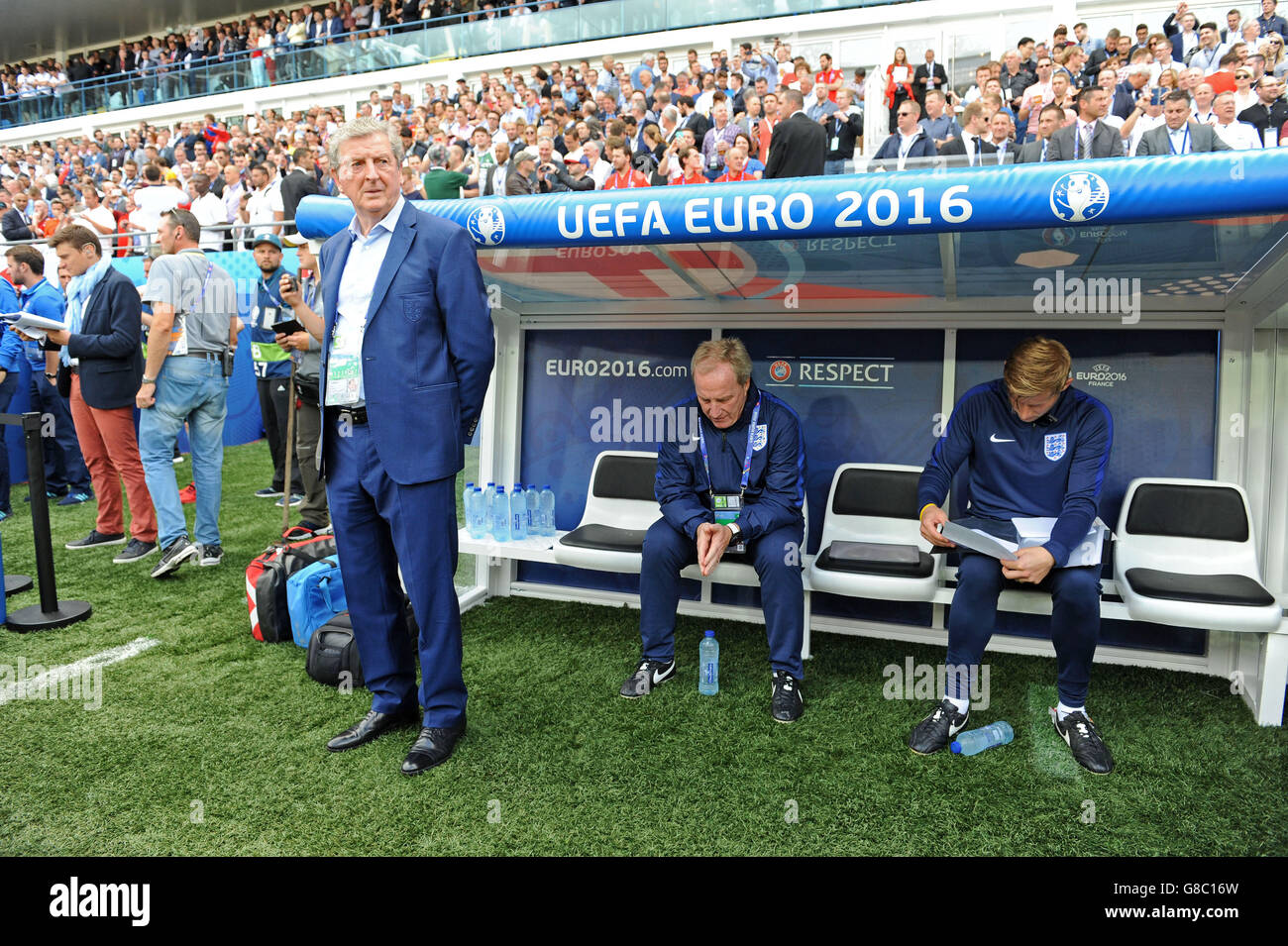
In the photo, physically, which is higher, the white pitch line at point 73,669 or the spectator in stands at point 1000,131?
the spectator in stands at point 1000,131

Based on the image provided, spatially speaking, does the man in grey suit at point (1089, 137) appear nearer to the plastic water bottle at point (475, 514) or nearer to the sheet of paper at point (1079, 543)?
the sheet of paper at point (1079, 543)

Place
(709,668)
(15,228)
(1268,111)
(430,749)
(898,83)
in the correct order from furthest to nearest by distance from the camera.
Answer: (15,228)
(898,83)
(1268,111)
(709,668)
(430,749)

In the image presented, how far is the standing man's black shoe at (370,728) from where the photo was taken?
2.90m

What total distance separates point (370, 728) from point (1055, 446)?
2682 millimetres

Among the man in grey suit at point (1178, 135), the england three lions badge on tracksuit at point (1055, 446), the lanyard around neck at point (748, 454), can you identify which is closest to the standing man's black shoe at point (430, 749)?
the lanyard around neck at point (748, 454)

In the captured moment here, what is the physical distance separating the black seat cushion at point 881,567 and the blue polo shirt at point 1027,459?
0.32 m

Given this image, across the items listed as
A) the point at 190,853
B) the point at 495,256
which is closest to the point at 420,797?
the point at 190,853

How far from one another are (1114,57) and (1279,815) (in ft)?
32.8

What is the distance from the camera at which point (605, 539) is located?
3.94 m

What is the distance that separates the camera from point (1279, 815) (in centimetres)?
250

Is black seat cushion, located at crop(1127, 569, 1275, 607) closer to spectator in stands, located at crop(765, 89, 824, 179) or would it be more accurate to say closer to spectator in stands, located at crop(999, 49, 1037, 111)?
spectator in stands, located at crop(765, 89, 824, 179)

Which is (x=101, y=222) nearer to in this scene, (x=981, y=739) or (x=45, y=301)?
(x=45, y=301)

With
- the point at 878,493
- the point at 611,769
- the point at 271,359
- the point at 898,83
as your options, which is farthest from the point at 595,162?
the point at 611,769
